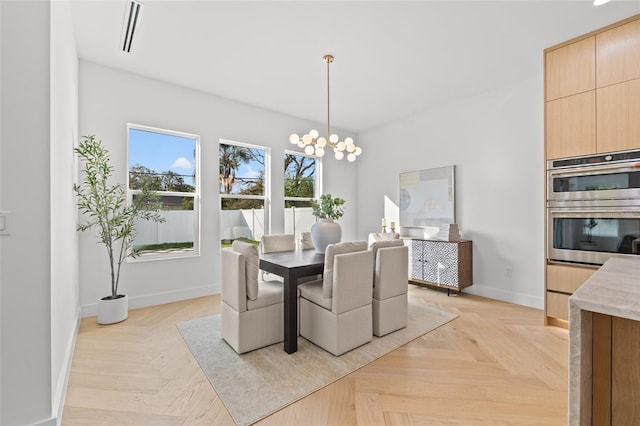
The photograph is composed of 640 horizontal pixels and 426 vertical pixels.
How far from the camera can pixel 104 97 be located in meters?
3.43

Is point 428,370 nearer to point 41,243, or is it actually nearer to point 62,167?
point 41,243

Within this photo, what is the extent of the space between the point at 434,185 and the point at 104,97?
15.5ft

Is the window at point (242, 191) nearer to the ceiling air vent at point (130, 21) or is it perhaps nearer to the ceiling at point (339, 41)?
the ceiling at point (339, 41)

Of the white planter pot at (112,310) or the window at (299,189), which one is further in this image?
the window at (299,189)

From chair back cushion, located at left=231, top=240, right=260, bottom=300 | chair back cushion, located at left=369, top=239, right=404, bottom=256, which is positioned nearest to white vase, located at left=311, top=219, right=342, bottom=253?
chair back cushion, located at left=369, top=239, right=404, bottom=256

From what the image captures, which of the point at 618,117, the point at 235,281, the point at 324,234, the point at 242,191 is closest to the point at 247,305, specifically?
the point at 235,281

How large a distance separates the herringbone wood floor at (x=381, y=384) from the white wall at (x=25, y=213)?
0.41m

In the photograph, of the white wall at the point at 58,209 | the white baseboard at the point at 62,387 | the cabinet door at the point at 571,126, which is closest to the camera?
the white baseboard at the point at 62,387

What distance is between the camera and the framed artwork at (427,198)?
453 cm

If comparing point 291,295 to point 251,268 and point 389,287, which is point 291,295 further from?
point 389,287

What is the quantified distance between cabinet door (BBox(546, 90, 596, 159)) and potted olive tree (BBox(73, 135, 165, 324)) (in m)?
4.50

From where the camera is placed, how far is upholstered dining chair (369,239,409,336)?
2746 mm

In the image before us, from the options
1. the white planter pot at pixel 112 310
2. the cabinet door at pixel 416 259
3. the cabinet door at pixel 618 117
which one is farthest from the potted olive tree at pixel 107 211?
the cabinet door at pixel 618 117

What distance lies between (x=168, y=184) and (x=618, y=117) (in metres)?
4.95
